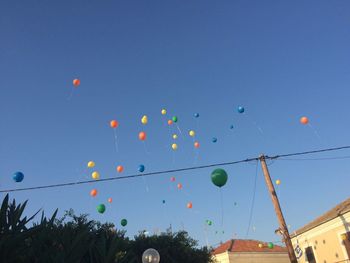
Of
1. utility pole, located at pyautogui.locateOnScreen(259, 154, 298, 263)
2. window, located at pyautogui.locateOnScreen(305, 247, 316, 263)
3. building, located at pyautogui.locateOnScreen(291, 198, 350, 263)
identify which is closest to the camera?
utility pole, located at pyautogui.locateOnScreen(259, 154, 298, 263)

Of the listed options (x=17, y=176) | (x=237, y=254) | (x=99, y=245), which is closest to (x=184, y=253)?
(x=17, y=176)

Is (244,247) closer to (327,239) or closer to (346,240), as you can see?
(327,239)

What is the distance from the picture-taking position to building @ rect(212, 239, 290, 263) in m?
38.6

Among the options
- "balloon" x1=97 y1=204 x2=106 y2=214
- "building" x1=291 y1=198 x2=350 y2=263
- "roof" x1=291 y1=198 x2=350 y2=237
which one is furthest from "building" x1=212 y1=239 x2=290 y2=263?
"balloon" x1=97 y1=204 x2=106 y2=214

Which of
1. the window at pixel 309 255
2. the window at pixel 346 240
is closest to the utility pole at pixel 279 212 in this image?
the window at pixel 346 240

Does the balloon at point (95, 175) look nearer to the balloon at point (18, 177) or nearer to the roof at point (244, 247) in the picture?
the balloon at point (18, 177)

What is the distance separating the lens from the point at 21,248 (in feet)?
21.8

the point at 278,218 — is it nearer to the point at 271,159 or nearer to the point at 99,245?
the point at 271,159

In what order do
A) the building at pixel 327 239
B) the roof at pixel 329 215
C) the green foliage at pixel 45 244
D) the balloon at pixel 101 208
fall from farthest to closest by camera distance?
the roof at pixel 329 215, the building at pixel 327 239, the balloon at pixel 101 208, the green foliage at pixel 45 244

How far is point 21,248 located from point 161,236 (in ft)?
52.8

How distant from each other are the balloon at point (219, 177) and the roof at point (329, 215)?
35.6 ft

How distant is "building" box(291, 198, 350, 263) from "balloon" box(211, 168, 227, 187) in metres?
10.9

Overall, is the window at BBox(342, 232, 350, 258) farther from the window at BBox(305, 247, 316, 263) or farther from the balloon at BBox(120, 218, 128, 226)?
the balloon at BBox(120, 218, 128, 226)

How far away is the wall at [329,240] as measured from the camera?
64.5ft
